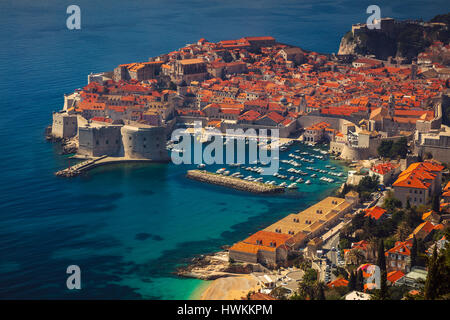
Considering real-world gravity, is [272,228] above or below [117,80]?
below

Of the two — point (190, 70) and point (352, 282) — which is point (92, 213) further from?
point (190, 70)

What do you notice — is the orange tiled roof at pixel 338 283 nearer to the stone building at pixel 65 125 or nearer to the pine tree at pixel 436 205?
the pine tree at pixel 436 205

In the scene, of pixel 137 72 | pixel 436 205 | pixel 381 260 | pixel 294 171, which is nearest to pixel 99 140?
pixel 294 171

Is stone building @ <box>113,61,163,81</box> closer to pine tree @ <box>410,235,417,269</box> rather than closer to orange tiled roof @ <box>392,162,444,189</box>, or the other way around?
orange tiled roof @ <box>392,162,444,189</box>

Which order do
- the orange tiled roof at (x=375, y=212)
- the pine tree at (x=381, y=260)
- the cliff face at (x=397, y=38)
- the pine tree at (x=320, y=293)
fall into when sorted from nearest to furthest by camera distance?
the pine tree at (x=320, y=293)
the pine tree at (x=381, y=260)
the orange tiled roof at (x=375, y=212)
the cliff face at (x=397, y=38)

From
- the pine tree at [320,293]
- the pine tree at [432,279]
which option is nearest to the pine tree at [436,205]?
the pine tree at [320,293]

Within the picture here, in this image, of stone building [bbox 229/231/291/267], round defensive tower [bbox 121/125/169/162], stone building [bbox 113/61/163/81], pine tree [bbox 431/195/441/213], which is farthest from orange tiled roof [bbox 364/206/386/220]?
stone building [bbox 113/61/163/81]
